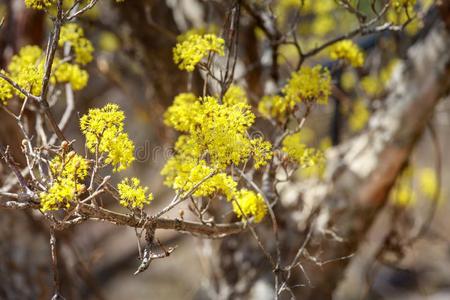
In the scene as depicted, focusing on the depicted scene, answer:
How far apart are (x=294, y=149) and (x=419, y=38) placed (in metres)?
1.51

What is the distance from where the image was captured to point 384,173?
2807mm

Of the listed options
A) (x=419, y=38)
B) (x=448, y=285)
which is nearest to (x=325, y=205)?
(x=419, y=38)

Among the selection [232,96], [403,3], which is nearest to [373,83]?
[403,3]

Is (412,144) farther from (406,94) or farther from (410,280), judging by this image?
(410,280)

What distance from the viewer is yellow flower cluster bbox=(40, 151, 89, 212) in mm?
1259

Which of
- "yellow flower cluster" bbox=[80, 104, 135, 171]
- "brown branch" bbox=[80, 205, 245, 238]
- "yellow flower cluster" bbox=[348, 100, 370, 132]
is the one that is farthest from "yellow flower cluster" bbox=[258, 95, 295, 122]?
"yellow flower cluster" bbox=[348, 100, 370, 132]

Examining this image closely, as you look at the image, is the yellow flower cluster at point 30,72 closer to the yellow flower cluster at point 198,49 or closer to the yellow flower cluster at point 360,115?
the yellow flower cluster at point 198,49

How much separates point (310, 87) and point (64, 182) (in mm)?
879

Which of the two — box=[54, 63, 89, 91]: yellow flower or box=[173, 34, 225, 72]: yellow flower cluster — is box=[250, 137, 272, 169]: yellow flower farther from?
box=[54, 63, 89, 91]: yellow flower

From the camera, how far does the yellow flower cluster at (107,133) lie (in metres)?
1.37

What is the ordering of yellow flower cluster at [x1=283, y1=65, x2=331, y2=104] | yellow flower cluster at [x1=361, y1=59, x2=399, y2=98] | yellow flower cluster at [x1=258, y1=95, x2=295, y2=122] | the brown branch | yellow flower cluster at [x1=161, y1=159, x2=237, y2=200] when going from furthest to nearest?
yellow flower cluster at [x1=361, y1=59, x2=399, y2=98], yellow flower cluster at [x1=258, y1=95, x2=295, y2=122], yellow flower cluster at [x1=283, y1=65, x2=331, y2=104], yellow flower cluster at [x1=161, y1=159, x2=237, y2=200], the brown branch

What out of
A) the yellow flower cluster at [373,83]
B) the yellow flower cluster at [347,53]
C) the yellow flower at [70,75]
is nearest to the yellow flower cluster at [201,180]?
the yellow flower at [70,75]

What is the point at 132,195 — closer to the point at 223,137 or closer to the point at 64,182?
the point at 64,182

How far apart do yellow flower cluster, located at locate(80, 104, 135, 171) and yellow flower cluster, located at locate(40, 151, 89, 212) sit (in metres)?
0.06
